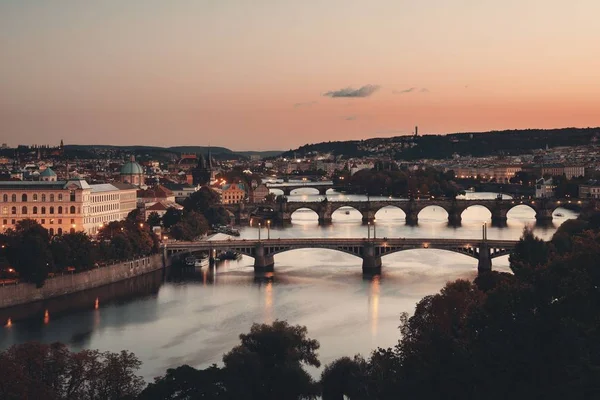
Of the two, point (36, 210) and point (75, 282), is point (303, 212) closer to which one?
point (36, 210)

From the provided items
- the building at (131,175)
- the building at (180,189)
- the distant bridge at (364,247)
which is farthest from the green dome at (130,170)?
the distant bridge at (364,247)

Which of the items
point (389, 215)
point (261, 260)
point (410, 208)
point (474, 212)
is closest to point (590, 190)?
point (474, 212)

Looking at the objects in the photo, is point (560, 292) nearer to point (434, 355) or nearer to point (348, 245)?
point (434, 355)

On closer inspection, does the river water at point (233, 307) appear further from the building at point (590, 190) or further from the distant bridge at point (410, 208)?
the building at point (590, 190)

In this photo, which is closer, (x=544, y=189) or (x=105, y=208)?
(x=105, y=208)

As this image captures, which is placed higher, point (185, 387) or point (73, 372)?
point (73, 372)

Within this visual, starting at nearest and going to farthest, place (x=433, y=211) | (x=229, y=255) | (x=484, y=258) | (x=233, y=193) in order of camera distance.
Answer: (x=484, y=258) → (x=229, y=255) → (x=433, y=211) → (x=233, y=193)
